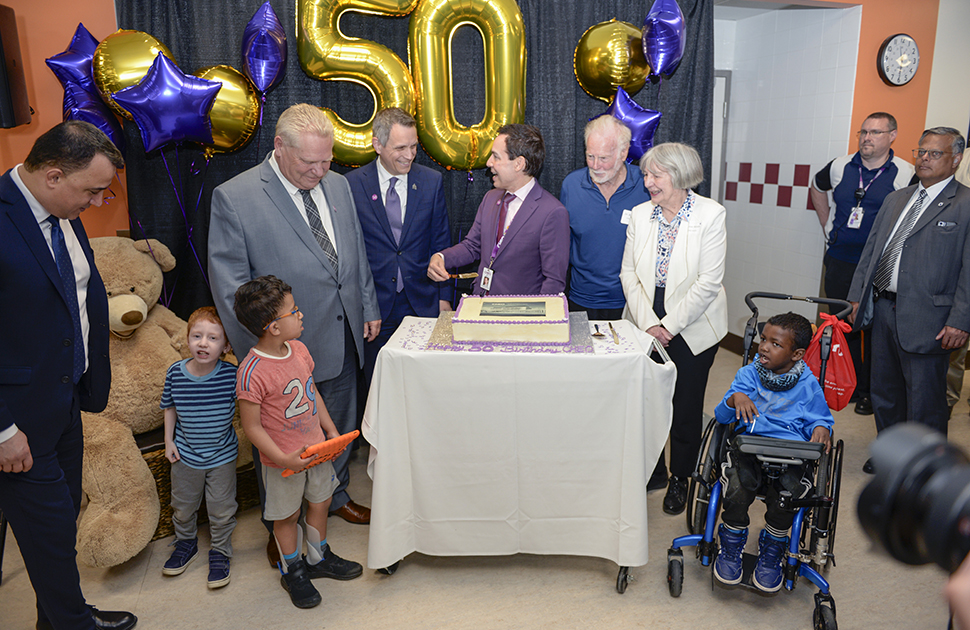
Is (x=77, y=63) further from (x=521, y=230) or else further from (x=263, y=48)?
(x=521, y=230)

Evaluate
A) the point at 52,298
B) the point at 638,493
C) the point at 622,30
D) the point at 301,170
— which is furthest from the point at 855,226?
the point at 52,298

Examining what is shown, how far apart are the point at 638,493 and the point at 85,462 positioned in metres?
1.94

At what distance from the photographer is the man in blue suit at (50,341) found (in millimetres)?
1604

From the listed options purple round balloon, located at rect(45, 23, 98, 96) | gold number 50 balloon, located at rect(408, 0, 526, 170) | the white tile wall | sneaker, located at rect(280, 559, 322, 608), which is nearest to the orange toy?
sneaker, located at rect(280, 559, 322, 608)

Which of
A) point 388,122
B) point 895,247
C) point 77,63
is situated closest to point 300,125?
point 388,122

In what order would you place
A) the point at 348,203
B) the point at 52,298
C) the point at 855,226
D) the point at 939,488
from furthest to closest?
the point at 855,226 → the point at 348,203 → the point at 52,298 → the point at 939,488

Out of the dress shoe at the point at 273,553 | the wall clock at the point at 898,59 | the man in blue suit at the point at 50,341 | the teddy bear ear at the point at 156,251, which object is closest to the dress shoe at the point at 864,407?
the wall clock at the point at 898,59

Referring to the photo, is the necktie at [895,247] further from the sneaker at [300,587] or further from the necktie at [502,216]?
the sneaker at [300,587]

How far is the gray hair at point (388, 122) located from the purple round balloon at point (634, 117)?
1.06 metres

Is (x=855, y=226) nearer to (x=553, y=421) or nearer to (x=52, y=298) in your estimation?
(x=553, y=421)

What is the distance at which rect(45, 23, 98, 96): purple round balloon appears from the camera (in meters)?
2.69

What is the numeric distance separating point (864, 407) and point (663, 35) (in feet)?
8.09

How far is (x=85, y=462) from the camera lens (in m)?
2.38

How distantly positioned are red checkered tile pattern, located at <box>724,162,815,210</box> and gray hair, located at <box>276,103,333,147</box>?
362cm
